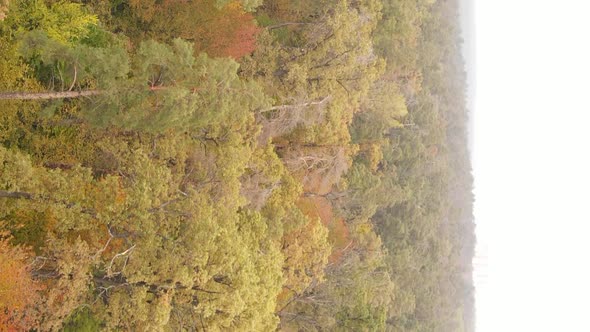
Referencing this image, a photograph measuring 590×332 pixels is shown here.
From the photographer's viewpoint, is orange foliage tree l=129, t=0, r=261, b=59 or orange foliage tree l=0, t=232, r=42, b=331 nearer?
orange foliage tree l=0, t=232, r=42, b=331

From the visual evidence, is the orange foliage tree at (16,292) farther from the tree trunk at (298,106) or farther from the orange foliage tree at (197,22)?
the tree trunk at (298,106)

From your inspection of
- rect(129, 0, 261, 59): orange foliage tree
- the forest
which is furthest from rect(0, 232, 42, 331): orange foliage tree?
rect(129, 0, 261, 59): orange foliage tree

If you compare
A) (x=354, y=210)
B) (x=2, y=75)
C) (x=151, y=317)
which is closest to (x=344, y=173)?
(x=354, y=210)

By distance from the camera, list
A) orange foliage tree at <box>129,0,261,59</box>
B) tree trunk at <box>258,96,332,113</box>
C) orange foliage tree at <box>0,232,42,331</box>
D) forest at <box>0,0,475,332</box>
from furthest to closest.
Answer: tree trunk at <box>258,96,332,113</box>, orange foliage tree at <box>129,0,261,59</box>, forest at <box>0,0,475,332</box>, orange foliage tree at <box>0,232,42,331</box>

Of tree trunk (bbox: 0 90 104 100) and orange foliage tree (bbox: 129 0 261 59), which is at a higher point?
orange foliage tree (bbox: 129 0 261 59)

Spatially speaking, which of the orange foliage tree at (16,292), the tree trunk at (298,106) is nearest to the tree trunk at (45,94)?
the orange foliage tree at (16,292)

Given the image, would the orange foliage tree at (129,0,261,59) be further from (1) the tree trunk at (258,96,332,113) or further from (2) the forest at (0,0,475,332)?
(1) the tree trunk at (258,96,332,113)
